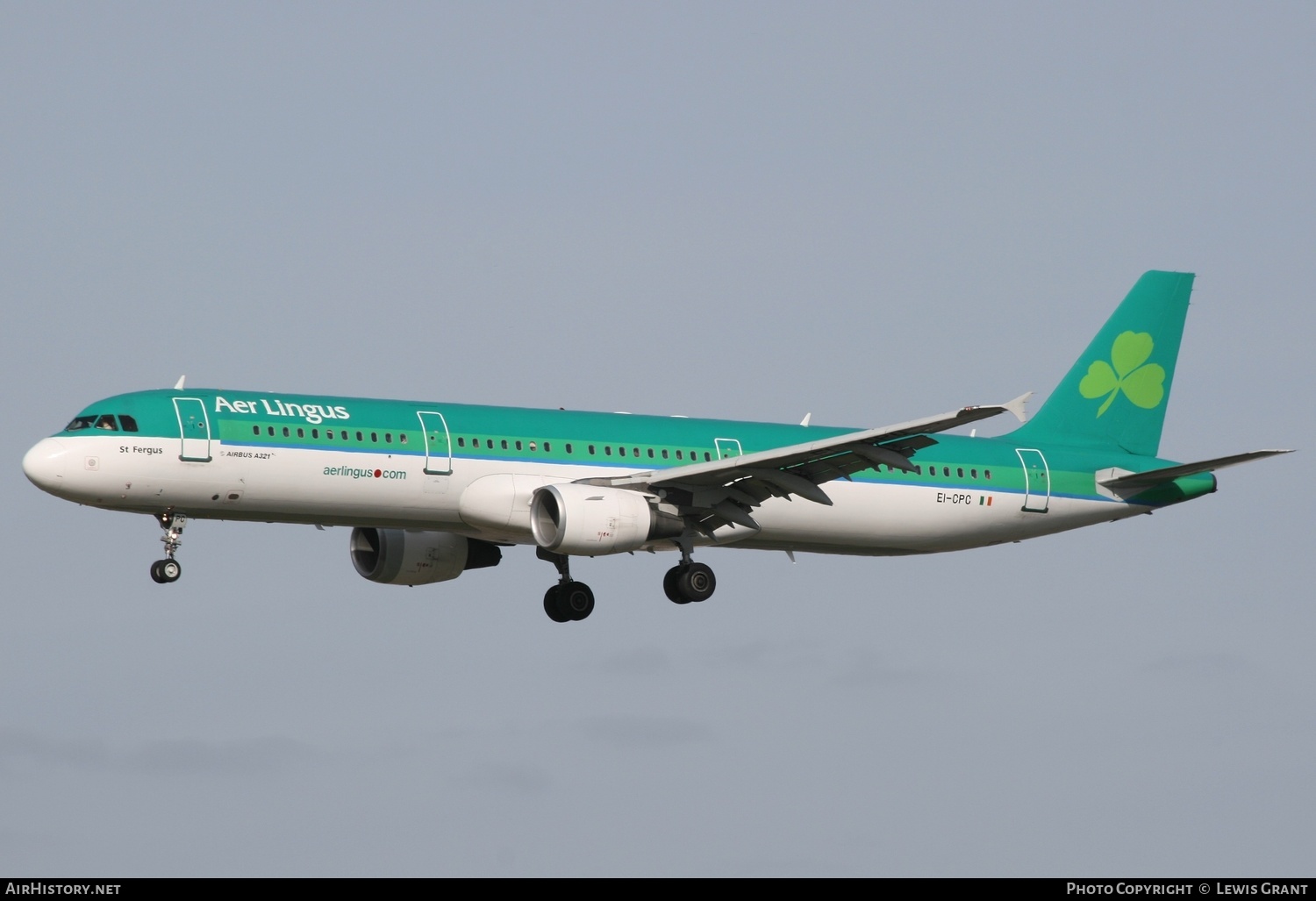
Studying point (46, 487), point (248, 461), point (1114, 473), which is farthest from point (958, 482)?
point (46, 487)

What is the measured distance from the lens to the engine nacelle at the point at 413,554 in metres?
49.0

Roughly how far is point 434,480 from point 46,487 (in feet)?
26.3

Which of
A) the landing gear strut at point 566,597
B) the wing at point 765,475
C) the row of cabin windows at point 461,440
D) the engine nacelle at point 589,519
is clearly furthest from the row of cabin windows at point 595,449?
the landing gear strut at point 566,597

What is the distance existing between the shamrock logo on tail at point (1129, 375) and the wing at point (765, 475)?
10741 millimetres

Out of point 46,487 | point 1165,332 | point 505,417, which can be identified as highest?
point 1165,332

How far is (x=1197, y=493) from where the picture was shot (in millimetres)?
51375

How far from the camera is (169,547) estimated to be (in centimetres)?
4269

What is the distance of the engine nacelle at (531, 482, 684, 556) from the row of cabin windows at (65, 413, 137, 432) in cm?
870

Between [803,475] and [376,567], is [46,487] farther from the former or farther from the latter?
[803,475]

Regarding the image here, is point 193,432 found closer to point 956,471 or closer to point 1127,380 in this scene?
point 956,471

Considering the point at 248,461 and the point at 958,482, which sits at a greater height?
the point at 958,482

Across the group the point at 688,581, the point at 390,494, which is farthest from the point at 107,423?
the point at 688,581

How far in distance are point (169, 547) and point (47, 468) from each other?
10.3ft

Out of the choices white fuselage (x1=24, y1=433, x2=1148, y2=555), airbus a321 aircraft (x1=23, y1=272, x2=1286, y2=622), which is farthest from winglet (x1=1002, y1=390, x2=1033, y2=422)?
white fuselage (x1=24, y1=433, x2=1148, y2=555)
